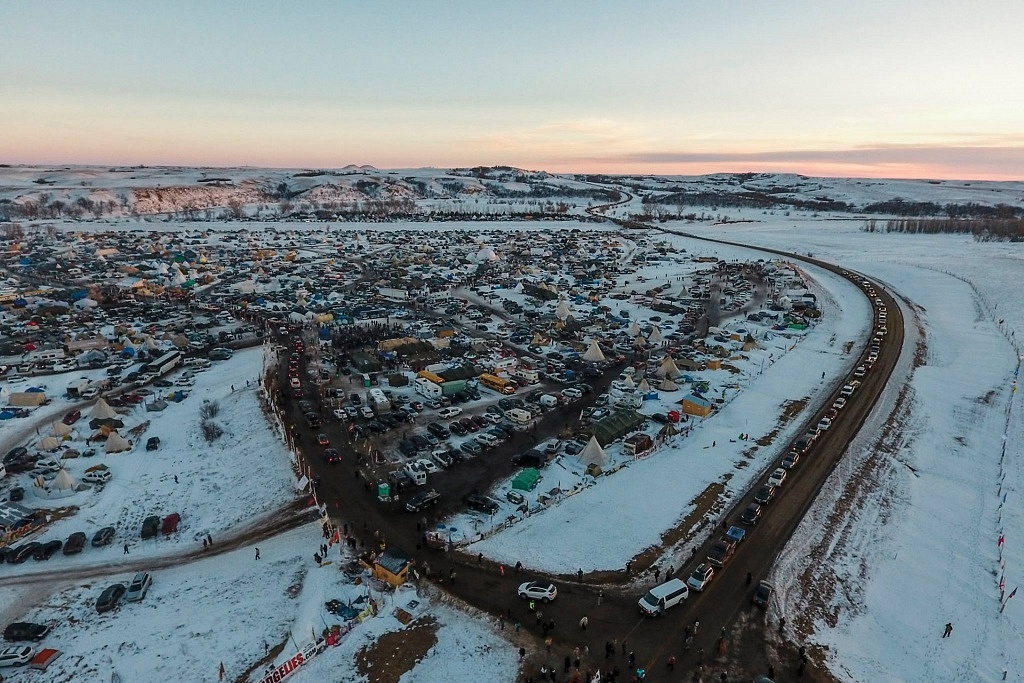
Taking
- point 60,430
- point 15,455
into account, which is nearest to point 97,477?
point 15,455

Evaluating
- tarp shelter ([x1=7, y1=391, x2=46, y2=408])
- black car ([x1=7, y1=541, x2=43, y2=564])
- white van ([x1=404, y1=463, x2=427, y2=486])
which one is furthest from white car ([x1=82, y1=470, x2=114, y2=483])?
white van ([x1=404, y1=463, x2=427, y2=486])

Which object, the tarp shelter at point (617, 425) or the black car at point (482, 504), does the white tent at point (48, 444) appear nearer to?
the black car at point (482, 504)

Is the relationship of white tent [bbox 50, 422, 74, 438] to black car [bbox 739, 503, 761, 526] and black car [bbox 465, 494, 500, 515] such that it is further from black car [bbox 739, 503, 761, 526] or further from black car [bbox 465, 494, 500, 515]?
black car [bbox 739, 503, 761, 526]

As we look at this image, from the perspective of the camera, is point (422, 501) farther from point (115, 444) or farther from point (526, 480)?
point (115, 444)

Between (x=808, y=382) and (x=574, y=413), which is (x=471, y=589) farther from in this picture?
(x=808, y=382)

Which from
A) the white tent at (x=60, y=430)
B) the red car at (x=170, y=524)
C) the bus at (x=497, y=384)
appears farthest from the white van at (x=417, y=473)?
the white tent at (x=60, y=430)
